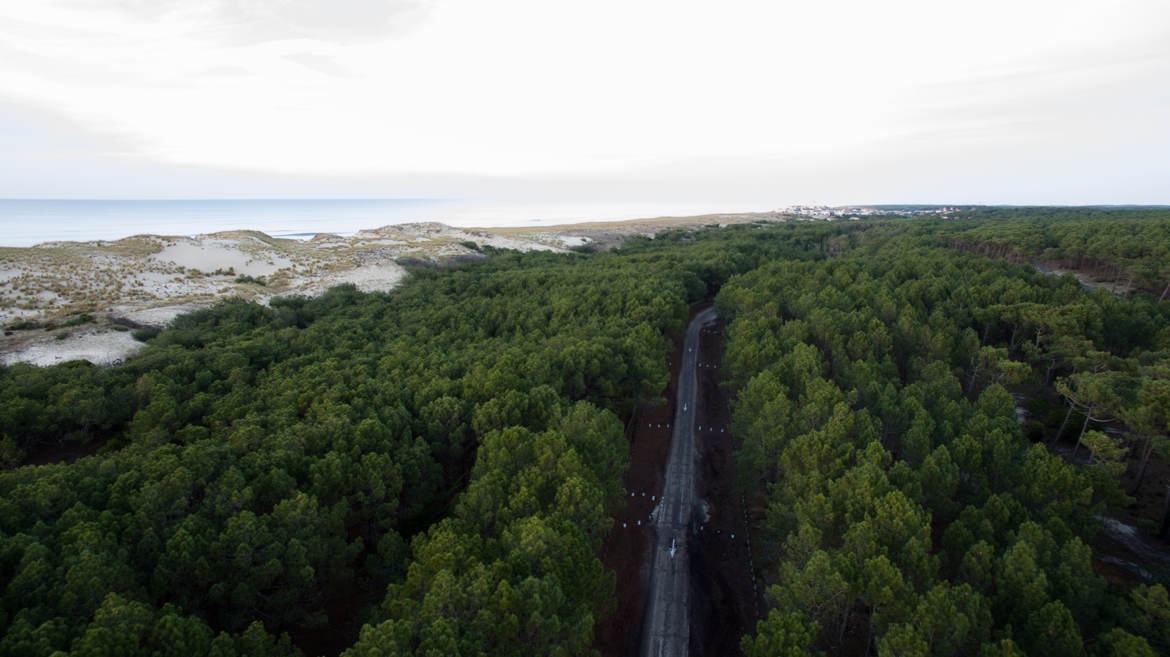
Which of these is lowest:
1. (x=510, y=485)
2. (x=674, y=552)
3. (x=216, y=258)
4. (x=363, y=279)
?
(x=674, y=552)

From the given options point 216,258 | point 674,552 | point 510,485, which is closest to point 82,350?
point 510,485

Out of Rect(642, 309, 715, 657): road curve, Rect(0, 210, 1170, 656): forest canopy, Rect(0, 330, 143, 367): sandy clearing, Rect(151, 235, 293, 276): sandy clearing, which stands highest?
Rect(151, 235, 293, 276): sandy clearing

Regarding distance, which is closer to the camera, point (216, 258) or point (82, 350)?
point (82, 350)

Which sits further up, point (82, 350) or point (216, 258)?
point (216, 258)

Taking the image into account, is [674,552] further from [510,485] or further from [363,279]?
[363,279]

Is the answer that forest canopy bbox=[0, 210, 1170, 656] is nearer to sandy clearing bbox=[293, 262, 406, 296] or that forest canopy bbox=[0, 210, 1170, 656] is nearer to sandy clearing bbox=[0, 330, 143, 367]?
sandy clearing bbox=[0, 330, 143, 367]

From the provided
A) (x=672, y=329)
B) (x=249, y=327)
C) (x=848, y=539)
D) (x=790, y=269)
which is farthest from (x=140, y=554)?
(x=790, y=269)

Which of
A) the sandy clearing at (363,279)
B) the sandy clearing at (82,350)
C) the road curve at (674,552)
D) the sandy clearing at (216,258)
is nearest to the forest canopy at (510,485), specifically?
the sandy clearing at (82,350)

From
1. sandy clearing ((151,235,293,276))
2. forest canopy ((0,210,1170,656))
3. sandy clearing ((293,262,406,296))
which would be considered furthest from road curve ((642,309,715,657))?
sandy clearing ((151,235,293,276))

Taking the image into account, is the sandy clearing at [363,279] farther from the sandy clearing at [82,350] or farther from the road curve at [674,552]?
the road curve at [674,552]
